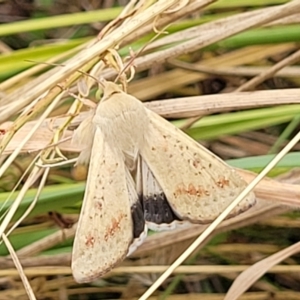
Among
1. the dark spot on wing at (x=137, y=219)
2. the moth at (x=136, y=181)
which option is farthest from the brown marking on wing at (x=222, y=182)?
the dark spot on wing at (x=137, y=219)

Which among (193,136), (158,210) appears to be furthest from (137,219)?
(193,136)

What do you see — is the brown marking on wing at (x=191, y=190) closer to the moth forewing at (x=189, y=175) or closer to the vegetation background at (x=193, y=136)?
the moth forewing at (x=189, y=175)

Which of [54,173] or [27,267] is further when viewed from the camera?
[54,173]

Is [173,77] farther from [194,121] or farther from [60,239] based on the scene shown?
[60,239]

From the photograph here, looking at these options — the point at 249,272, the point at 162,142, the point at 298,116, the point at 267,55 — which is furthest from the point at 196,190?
the point at 267,55

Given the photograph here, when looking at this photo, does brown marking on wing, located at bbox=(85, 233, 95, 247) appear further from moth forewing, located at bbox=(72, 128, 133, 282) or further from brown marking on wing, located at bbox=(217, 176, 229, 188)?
brown marking on wing, located at bbox=(217, 176, 229, 188)

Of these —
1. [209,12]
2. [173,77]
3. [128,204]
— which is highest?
[209,12]
